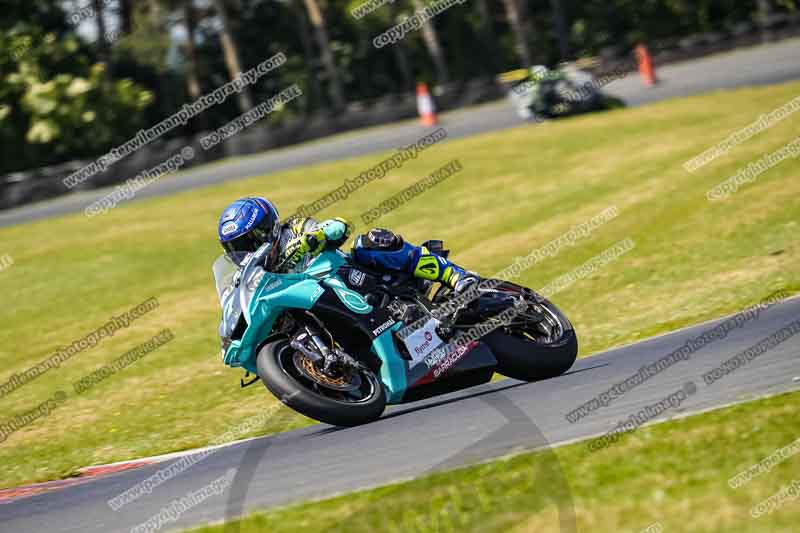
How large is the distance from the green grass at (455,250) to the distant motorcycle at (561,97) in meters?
0.83

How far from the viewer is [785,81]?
28.4 m

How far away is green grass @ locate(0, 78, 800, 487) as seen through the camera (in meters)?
11.1

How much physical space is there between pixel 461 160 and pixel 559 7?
28885 mm

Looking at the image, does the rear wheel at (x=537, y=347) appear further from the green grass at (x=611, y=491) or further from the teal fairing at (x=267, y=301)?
the green grass at (x=611, y=491)

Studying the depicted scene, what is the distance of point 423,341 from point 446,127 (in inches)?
1016

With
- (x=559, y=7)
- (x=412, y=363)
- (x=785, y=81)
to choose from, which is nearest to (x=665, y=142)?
(x=785, y=81)

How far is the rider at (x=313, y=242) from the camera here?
7.98 meters

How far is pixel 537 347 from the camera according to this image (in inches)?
335

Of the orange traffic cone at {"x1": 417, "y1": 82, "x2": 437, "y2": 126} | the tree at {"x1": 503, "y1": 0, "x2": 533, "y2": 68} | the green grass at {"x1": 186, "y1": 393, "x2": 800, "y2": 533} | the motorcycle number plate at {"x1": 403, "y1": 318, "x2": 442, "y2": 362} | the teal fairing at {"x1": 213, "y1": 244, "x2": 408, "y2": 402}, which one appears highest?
the teal fairing at {"x1": 213, "y1": 244, "x2": 408, "y2": 402}

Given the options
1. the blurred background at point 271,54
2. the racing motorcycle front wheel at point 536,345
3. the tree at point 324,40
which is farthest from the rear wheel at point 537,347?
the tree at point 324,40

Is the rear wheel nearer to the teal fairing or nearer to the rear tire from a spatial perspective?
the rear tire

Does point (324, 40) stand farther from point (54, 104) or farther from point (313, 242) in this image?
point (313, 242)

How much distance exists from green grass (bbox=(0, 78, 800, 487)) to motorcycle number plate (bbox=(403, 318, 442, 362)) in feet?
5.19

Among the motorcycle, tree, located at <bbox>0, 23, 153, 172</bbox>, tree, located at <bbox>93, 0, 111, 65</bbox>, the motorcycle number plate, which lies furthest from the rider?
tree, located at <bbox>93, 0, 111, 65</bbox>
